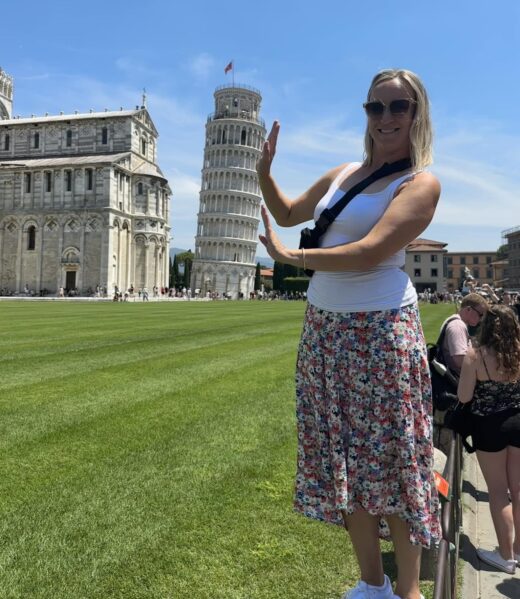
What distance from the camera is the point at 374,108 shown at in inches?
97.6

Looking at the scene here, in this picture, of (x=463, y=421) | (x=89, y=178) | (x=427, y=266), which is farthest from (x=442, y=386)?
(x=427, y=266)

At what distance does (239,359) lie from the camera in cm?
1184

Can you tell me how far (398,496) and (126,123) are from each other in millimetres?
70572

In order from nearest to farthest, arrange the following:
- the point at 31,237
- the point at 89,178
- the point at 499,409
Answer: the point at 499,409 → the point at 89,178 → the point at 31,237

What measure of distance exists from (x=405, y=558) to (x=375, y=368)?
90 cm

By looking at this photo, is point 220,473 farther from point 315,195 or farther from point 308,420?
point 315,195

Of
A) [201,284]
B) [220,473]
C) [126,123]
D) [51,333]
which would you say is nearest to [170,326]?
[51,333]

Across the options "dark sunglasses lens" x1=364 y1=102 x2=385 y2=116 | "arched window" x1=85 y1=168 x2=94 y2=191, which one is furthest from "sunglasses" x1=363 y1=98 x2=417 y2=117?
"arched window" x1=85 y1=168 x2=94 y2=191

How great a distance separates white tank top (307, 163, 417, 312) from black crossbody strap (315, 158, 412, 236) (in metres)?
0.03

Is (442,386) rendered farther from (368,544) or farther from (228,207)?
(228,207)

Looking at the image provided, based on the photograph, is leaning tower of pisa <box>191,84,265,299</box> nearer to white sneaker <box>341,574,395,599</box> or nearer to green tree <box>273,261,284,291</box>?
green tree <box>273,261,284,291</box>

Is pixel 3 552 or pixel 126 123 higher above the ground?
pixel 126 123

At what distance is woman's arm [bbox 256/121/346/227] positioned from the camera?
2799 millimetres

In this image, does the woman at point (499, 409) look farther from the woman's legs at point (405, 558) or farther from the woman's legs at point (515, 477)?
the woman's legs at point (405, 558)
